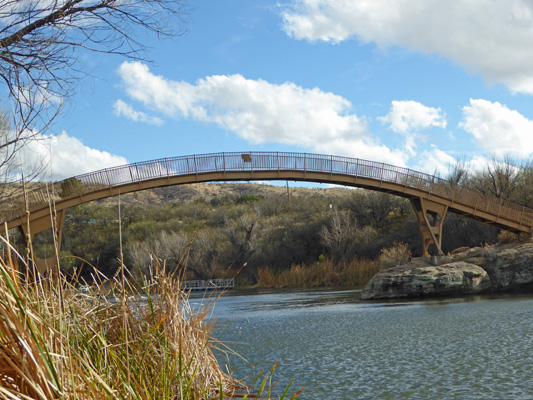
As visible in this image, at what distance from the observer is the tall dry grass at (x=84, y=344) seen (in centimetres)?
223

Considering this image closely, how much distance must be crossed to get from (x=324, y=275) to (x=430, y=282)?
1397cm

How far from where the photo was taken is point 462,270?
21734 mm

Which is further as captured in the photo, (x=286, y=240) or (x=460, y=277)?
(x=286, y=240)

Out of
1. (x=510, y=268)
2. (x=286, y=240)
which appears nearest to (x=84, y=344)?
(x=510, y=268)

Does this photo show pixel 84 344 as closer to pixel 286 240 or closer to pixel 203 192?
pixel 286 240

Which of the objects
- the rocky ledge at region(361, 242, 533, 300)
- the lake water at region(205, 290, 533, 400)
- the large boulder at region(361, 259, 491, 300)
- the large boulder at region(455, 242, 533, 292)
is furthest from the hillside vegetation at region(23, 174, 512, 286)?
the lake water at region(205, 290, 533, 400)

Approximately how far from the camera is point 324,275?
35125 mm

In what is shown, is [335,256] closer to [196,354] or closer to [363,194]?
[363,194]

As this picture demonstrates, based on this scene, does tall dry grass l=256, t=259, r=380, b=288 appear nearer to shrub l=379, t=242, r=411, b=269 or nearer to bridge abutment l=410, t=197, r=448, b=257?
shrub l=379, t=242, r=411, b=269

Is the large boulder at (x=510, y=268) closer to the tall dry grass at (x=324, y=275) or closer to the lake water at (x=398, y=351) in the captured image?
the lake water at (x=398, y=351)

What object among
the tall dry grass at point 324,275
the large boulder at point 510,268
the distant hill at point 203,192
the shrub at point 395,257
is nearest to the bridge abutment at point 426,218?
the large boulder at point 510,268

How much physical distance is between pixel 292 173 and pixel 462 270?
8.10 metres

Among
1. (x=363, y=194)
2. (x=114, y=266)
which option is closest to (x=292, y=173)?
(x=363, y=194)

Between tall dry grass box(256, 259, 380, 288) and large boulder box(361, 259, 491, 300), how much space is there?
415 inches
